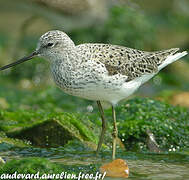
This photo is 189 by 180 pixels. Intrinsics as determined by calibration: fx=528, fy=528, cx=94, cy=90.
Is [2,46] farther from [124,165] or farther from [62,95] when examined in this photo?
[124,165]

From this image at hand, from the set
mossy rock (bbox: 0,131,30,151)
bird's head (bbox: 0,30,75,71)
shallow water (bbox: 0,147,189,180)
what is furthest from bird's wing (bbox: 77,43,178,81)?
mossy rock (bbox: 0,131,30,151)

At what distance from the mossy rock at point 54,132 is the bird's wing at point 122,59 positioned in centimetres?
113

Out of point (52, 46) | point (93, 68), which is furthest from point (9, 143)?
point (93, 68)

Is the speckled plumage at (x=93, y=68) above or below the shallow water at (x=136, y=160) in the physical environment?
above

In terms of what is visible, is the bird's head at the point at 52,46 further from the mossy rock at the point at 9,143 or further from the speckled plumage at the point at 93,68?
the mossy rock at the point at 9,143

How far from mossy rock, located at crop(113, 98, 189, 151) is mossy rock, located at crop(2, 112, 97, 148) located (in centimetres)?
59

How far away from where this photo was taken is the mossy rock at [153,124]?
26.0 ft

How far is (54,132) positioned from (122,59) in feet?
4.64

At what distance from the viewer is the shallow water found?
6328 mm

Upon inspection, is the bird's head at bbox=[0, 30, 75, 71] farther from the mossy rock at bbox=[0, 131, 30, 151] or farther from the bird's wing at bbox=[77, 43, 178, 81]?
the mossy rock at bbox=[0, 131, 30, 151]

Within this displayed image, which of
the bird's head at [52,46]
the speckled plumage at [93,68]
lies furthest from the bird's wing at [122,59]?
the bird's head at [52,46]

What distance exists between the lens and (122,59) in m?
7.21

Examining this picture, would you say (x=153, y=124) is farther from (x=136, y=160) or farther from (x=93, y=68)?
(x=93, y=68)

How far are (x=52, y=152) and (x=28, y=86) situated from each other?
5.70 meters
